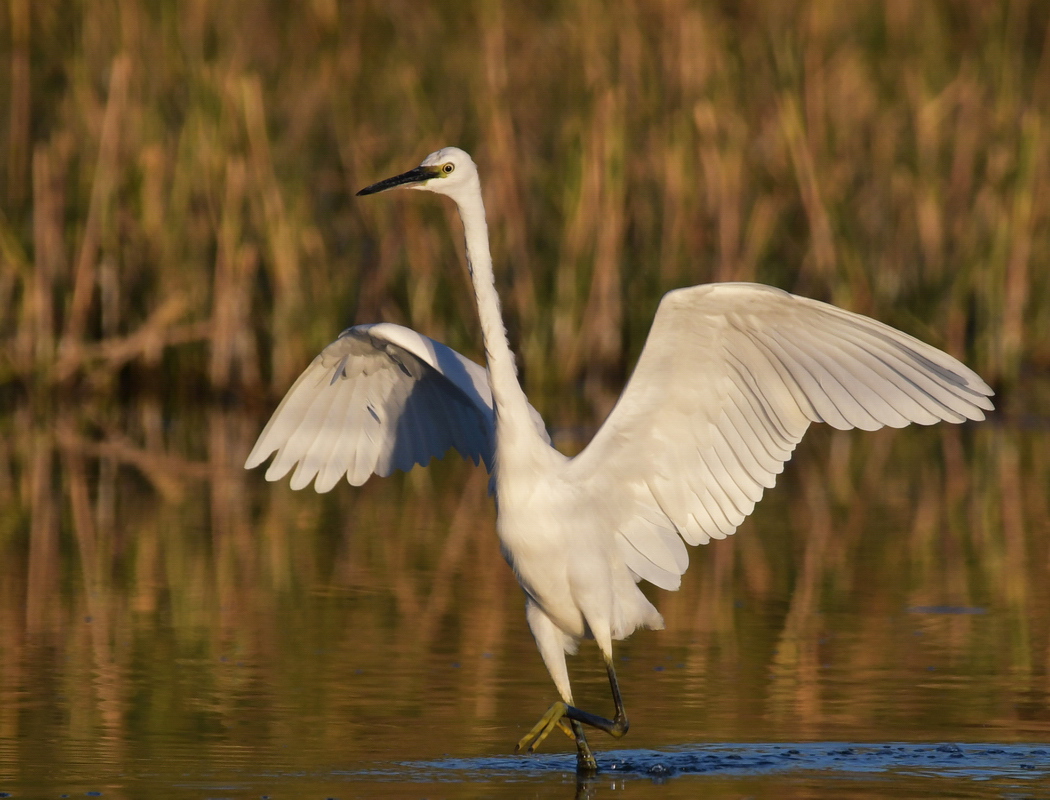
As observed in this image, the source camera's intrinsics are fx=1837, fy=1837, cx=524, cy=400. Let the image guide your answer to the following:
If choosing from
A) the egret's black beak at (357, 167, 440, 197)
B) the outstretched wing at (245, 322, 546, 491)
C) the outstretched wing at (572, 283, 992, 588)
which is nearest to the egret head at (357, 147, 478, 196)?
the egret's black beak at (357, 167, 440, 197)

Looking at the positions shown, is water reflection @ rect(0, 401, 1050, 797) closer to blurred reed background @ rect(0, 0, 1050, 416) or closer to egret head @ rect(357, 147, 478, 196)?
egret head @ rect(357, 147, 478, 196)

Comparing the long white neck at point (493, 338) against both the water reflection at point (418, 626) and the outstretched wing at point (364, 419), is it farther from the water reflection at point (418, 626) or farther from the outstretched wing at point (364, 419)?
the water reflection at point (418, 626)

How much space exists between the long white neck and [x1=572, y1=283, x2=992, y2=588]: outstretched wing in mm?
272

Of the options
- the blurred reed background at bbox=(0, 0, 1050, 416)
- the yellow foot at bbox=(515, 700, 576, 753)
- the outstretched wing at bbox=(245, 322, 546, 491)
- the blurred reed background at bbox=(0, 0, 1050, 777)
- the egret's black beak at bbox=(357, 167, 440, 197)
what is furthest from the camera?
the blurred reed background at bbox=(0, 0, 1050, 416)

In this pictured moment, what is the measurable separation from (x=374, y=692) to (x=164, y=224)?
23.5 ft

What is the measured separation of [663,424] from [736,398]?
24cm

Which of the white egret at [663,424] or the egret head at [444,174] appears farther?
the egret head at [444,174]

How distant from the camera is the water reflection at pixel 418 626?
5352 mm

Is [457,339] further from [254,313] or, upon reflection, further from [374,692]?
[374,692]

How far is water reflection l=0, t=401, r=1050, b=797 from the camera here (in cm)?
535

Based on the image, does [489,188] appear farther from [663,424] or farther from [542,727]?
[542,727]

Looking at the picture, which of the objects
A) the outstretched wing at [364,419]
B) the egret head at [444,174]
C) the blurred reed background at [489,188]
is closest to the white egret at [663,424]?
the egret head at [444,174]

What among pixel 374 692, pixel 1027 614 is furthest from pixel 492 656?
pixel 1027 614

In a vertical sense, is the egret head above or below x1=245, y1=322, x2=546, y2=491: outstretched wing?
above
